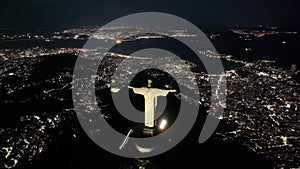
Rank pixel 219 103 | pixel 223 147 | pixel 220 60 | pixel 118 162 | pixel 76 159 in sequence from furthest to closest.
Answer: pixel 220 60 → pixel 219 103 → pixel 223 147 → pixel 76 159 → pixel 118 162

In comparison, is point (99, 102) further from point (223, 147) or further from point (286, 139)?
point (286, 139)

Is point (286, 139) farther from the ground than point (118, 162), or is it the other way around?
point (118, 162)

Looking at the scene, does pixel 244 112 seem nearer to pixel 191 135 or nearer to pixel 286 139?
pixel 286 139

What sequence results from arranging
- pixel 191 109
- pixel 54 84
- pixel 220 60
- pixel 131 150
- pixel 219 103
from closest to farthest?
1. pixel 131 150
2. pixel 191 109
3. pixel 219 103
4. pixel 54 84
5. pixel 220 60

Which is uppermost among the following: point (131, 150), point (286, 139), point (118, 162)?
point (131, 150)

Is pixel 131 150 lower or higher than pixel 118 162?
higher

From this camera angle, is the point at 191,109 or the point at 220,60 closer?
the point at 191,109

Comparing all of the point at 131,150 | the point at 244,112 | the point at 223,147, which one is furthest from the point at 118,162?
the point at 244,112

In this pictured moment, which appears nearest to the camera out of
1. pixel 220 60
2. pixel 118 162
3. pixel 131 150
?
pixel 131 150

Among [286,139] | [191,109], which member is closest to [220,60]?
[191,109]
